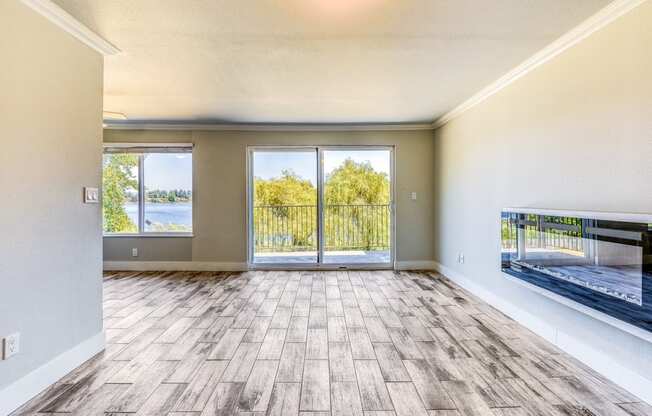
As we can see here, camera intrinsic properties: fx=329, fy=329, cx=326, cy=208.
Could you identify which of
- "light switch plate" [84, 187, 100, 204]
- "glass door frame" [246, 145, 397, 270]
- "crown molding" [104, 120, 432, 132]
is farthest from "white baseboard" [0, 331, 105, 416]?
"crown molding" [104, 120, 432, 132]

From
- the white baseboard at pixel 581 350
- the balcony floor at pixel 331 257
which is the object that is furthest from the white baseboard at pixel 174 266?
the white baseboard at pixel 581 350

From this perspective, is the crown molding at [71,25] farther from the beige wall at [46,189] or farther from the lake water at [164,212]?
the lake water at [164,212]

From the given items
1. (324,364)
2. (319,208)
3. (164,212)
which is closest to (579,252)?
(324,364)

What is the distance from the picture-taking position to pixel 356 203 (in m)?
5.68

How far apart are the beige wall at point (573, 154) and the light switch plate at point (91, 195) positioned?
365 cm

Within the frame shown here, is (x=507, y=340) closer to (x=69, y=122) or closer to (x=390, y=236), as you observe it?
(x=390, y=236)

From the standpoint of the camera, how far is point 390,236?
18.5 ft

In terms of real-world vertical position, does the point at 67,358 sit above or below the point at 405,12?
below

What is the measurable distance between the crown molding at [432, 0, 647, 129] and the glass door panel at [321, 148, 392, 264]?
6.51 ft

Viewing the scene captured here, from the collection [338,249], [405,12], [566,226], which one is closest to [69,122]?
[405,12]

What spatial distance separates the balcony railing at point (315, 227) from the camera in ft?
18.5

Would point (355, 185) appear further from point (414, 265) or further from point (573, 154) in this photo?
point (573, 154)

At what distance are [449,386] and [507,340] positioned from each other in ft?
3.29

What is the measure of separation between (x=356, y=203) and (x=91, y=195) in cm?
393
